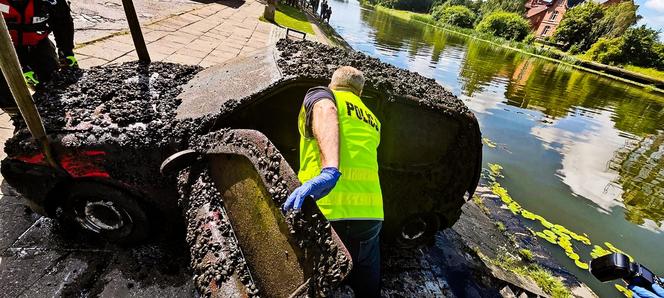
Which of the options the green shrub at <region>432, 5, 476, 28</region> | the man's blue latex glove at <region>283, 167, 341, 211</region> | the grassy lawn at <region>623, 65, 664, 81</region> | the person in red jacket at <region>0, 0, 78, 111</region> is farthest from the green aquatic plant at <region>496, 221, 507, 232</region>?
the green shrub at <region>432, 5, 476, 28</region>

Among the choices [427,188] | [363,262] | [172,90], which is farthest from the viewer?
[427,188]

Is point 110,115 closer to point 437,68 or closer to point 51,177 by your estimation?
point 51,177

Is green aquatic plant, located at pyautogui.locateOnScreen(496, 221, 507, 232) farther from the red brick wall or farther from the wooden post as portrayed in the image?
the red brick wall

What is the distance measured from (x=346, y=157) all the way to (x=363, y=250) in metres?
0.65

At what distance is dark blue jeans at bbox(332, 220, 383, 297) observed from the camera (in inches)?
79.2

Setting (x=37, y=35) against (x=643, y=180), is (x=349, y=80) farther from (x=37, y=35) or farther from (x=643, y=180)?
(x=643, y=180)

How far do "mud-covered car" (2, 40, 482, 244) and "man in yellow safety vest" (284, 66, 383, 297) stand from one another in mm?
324

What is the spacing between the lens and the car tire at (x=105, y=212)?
94.7 inches

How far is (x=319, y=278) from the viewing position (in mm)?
1382

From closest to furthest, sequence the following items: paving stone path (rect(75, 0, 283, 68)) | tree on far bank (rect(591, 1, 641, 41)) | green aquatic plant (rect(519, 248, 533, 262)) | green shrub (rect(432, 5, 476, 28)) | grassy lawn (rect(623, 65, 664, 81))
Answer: green aquatic plant (rect(519, 248, 533, 262))
paving stone path (rect(75, 0, 283, 68))
grassy lawn (rect(623, 65, 664, 81))
tree on far bank (rect(591, 1, 641, 41))
green shrub (rect(432, 5, 476, 28))

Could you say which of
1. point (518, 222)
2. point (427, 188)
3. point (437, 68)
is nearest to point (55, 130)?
point (427, 188)

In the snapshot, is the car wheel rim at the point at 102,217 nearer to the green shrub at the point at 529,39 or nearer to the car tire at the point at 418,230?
the car tire at the point at 418,230

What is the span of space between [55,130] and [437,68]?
722 inches

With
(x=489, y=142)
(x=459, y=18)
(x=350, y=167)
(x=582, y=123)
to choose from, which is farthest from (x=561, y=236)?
(x=459, y=18)
